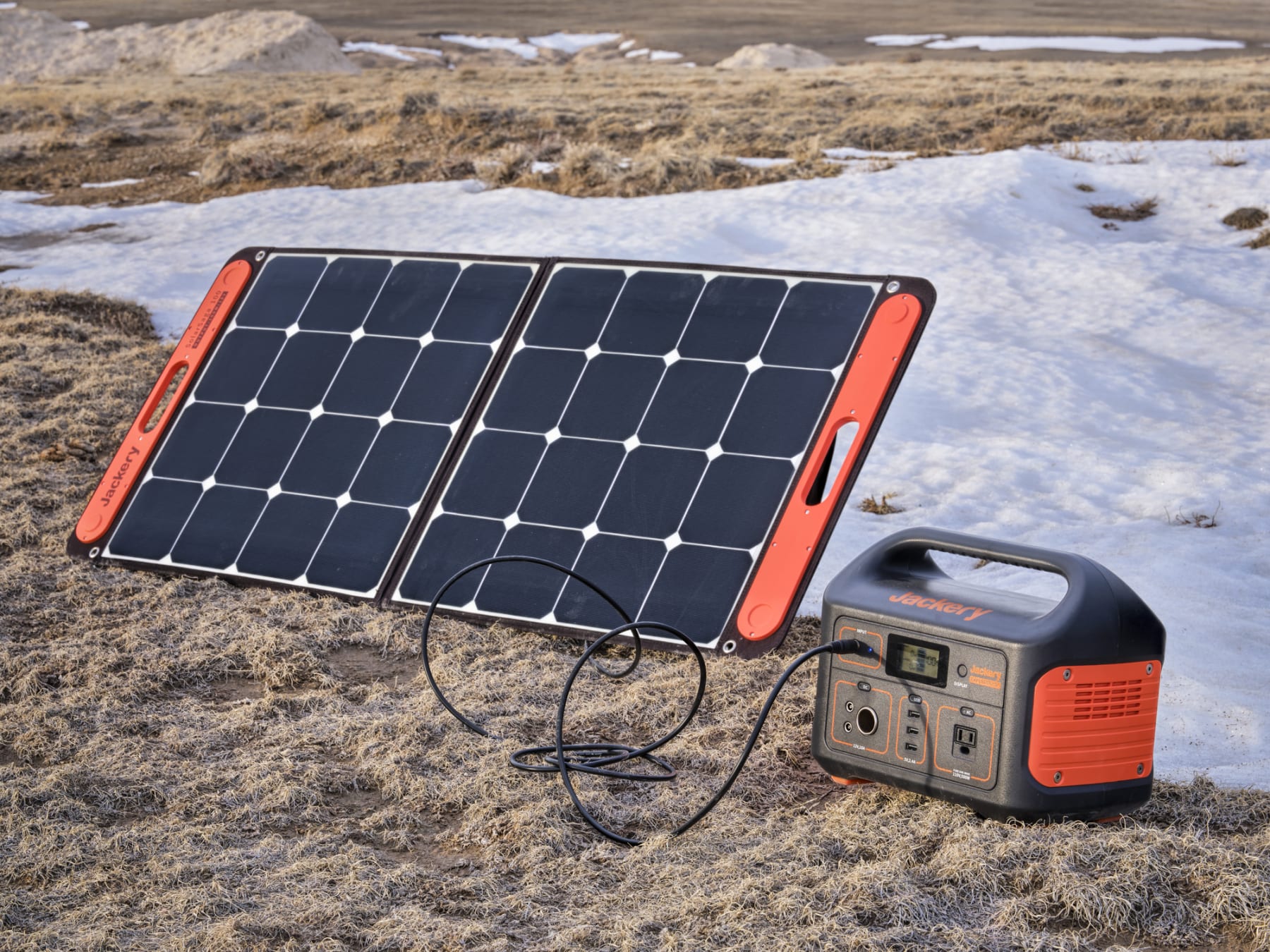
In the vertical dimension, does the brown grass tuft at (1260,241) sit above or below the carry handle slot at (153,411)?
below

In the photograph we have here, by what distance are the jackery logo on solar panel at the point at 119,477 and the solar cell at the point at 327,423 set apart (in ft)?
0.46

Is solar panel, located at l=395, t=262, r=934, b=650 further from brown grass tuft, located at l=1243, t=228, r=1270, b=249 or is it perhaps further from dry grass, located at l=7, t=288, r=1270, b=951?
brown grass tuft, located at l=1243, t=228, r=1270, b=249

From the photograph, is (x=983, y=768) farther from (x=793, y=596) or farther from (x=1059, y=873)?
(x=793, y=596)

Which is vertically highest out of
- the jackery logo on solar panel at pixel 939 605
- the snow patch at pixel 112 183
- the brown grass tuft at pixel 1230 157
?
the jackery logo on solar panel at pixel 939 605

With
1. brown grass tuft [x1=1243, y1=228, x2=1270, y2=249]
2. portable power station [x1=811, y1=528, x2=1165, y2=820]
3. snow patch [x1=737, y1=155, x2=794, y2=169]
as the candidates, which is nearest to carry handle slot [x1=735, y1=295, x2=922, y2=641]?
portable power station [x1=811, y1=528, x2=1165, y2=820]

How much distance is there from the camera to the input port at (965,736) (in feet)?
11.9

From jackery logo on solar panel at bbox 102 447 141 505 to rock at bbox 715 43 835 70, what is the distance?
5387 centimetres

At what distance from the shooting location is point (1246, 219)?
14.4 m

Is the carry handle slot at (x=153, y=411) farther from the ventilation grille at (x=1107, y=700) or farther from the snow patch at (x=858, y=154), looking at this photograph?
the snow patch at (x=858, y=154)

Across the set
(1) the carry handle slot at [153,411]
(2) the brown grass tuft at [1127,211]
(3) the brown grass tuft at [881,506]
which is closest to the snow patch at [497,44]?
(2) the brown grass tuft at [1127,211]

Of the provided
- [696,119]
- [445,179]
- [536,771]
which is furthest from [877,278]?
[696,119]

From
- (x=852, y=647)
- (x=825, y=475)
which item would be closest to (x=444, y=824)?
(x=852, y=647)

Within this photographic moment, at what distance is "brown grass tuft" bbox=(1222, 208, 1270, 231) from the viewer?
1432cm

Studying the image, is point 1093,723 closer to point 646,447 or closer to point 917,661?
point 917,661
